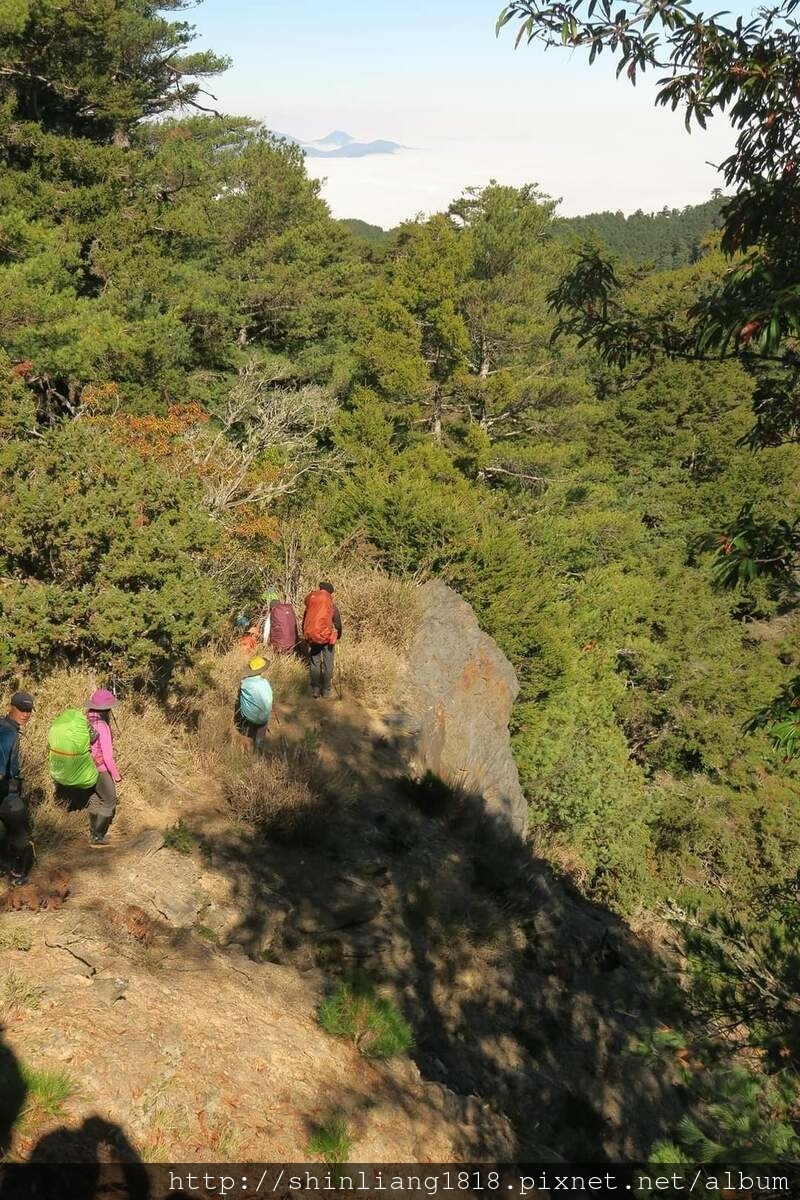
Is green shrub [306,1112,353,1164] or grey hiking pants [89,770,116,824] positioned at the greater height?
grey hiking pants [89,770,116,824]

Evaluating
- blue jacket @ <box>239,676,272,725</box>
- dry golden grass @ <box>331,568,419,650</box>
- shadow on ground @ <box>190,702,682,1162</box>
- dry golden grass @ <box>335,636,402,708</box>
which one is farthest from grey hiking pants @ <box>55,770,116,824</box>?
dry golden grass @ <box>331,568,419,650</box>

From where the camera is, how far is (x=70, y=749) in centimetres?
623

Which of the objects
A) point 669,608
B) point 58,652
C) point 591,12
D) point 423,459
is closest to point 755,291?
point 591,12

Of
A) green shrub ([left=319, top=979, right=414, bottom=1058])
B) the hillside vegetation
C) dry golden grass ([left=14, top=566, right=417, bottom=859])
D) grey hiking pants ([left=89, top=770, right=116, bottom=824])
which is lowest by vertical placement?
green shrub ([left=319, top=979, right=414, bottom=1058])

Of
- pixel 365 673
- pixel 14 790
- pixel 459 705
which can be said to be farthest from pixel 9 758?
pixel 459 705

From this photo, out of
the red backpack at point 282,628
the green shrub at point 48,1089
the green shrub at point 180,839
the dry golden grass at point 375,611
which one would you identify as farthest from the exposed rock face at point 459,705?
the green shrub at point 48,1089

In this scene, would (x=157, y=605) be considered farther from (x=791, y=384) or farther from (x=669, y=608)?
(x=669, y=608)

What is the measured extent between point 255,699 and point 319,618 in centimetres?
203

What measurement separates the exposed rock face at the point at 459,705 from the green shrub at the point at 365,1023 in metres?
4.84

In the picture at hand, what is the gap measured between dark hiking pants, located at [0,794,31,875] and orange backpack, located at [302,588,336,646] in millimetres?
4898

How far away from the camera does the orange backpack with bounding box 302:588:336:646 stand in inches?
405

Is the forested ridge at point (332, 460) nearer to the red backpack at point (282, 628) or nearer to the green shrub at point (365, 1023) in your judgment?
the red backpack at point (282, 628)

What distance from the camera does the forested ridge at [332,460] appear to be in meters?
8.05

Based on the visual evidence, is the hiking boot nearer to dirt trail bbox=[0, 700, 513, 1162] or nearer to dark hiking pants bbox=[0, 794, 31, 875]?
dirt trail bbox=[0, 700, 513, 1162]
